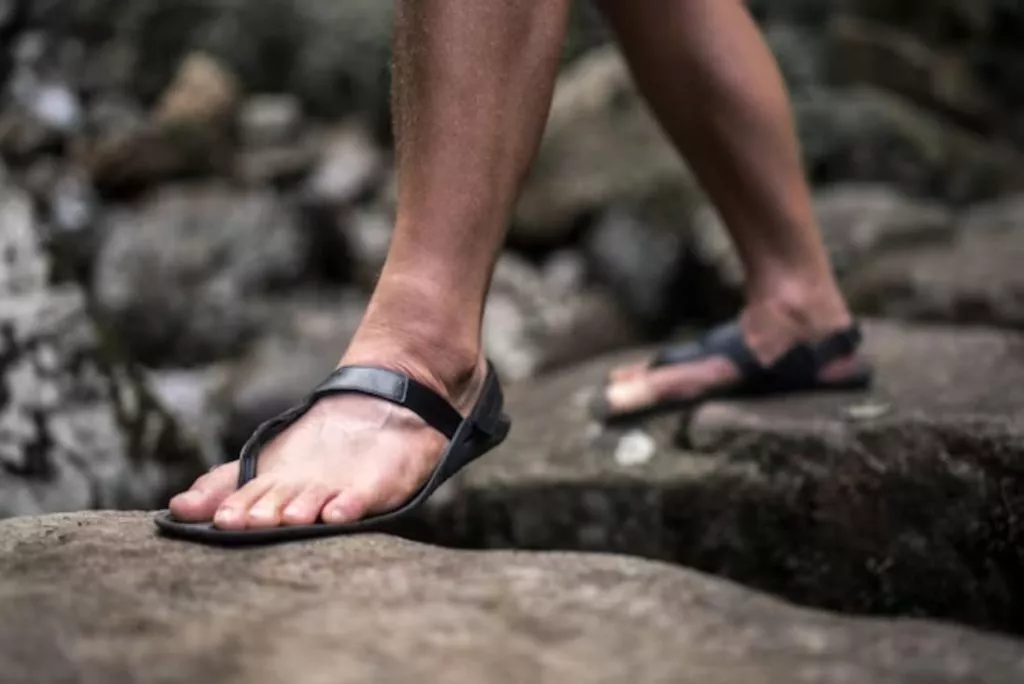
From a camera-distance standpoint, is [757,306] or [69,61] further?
[69,61]

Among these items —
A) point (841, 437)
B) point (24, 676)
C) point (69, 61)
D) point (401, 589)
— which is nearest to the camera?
point (24, 676)

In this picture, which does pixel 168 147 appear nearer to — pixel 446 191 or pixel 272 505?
pixel 446 191

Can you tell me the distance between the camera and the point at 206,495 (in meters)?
0.99

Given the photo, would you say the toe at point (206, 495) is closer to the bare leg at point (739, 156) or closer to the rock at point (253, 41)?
the bare leg at point (739, 156)

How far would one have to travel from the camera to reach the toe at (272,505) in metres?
0.93

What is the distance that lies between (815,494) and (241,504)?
0.79 m

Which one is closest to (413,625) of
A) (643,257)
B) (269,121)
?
(643,257)

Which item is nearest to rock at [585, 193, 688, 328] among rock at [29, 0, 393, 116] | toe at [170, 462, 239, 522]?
rock at [29, 0, 393, 116]

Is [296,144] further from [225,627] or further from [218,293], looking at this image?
[225,627]

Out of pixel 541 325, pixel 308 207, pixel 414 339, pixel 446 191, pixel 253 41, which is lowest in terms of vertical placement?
pixel 541 325

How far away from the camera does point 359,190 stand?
17.4 feet

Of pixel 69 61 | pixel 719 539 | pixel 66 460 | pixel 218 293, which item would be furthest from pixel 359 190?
pixel 719 539

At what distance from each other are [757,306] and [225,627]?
3.51 feet

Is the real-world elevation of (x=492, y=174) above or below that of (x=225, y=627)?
above
